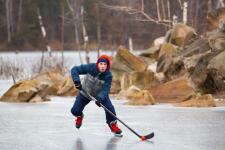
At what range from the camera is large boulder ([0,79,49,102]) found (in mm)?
19922

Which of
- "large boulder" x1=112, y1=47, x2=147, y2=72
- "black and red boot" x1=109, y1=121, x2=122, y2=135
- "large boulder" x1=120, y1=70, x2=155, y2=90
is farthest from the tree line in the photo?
"black and red boot" x1=109, y1=121, x2=122, y2=135

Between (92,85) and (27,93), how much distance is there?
7.97 meters

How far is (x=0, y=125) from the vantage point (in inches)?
538

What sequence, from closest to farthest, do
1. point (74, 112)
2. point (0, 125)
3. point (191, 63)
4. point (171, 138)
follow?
point (171, 138)
point (74, 112)
point (0, 125)
point (191, 63)

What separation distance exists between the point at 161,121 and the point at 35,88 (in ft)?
22.4

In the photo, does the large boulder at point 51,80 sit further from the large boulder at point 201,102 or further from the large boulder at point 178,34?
the large boulder at point 201,102

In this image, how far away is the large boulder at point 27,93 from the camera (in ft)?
65.4

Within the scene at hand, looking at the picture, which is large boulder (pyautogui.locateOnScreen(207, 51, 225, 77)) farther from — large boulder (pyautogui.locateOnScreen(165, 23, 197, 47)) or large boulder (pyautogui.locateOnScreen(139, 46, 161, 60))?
large boulder (pyautogui.locateOnScreen(139, 46, 161, 60))

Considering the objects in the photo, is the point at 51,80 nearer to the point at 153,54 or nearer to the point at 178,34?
the point at 153,54

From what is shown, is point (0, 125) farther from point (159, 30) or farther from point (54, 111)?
point (159, 30)

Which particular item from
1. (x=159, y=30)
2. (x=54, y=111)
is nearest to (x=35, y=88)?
(x=54, y=111)

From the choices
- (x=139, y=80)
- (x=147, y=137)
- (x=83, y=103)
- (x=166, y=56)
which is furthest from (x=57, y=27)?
(x=147, y=137)

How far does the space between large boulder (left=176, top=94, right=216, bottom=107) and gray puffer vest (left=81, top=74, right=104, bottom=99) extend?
570 centimetres

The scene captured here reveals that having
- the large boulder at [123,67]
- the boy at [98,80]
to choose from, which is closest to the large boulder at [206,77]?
the large boulder at [123,67]
